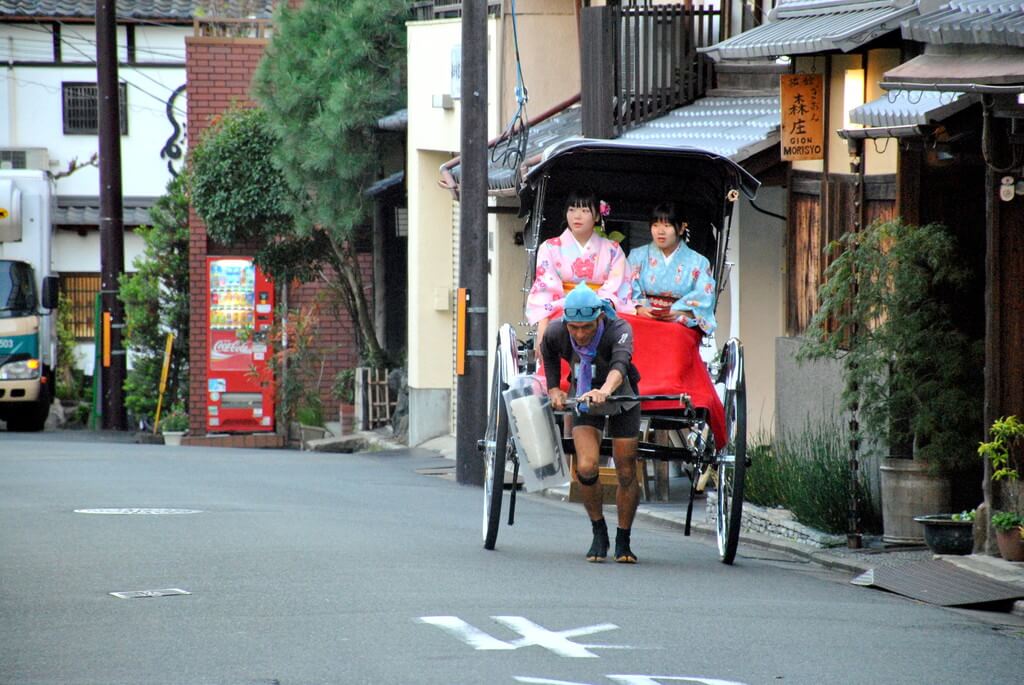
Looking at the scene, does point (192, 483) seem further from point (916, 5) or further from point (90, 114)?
point (90, 114)

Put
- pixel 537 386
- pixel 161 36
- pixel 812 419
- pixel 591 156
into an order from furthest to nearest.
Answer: pixel 161 36, pixel 812 419, pixel 591 156, pixel 537 386

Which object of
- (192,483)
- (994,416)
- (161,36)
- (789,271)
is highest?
(161,36)

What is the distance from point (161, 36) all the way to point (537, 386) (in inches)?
1310

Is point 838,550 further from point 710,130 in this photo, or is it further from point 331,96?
point 331,96

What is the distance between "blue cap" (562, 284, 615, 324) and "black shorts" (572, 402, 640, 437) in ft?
2.14

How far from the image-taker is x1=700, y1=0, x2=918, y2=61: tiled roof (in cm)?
1254

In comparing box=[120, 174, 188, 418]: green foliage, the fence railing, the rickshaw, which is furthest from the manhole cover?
box=[120, 174, 188, 418]: green foliage

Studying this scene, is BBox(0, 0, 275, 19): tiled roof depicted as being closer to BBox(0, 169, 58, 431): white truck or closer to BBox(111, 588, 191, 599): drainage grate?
BBox(0, 169, 58, 431): white truck

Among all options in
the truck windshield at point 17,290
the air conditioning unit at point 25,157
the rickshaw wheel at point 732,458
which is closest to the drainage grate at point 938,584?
the rickshaw wheel at point 732,458

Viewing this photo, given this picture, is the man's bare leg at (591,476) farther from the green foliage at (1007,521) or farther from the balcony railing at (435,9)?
the balcony railing at (435,9)

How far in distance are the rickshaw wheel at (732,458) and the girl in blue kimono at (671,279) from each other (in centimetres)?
35

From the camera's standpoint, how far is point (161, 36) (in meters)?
41.3

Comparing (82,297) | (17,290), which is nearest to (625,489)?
(17,290)

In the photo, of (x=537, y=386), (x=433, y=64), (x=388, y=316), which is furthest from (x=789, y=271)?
(x=388, y=316)
